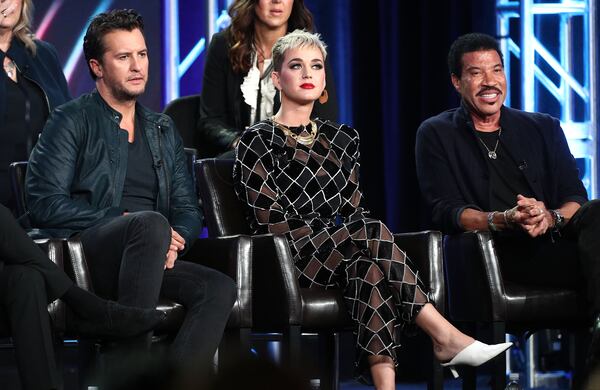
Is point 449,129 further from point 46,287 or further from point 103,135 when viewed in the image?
point 46,287

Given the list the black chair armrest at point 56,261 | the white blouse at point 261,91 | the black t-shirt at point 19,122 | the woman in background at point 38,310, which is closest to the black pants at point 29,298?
the woman in background at point 38,310

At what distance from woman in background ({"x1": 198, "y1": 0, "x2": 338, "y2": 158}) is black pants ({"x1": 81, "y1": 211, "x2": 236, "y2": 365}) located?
1.00 meters

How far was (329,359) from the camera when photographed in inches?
128

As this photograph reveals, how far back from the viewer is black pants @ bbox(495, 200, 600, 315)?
3086 millimetres

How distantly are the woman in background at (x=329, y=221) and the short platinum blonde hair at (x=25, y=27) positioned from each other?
0.92 meters

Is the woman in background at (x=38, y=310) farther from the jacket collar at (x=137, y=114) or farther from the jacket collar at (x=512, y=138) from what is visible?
the jacket collar at (x=512, y=138)

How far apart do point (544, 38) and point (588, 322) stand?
1.90m

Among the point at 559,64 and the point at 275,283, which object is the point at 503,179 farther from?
the point at 559,64

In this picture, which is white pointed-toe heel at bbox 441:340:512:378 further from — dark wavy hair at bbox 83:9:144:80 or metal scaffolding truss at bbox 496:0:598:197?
metal scaffolding truss at bbox 496:0:598:197

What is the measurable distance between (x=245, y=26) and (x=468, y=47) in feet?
2.92

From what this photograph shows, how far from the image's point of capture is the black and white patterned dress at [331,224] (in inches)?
115

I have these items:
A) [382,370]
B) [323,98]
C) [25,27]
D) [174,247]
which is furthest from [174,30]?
[382,370]

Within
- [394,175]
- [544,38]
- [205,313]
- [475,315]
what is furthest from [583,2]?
[205,313]

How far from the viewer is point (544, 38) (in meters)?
4.68
